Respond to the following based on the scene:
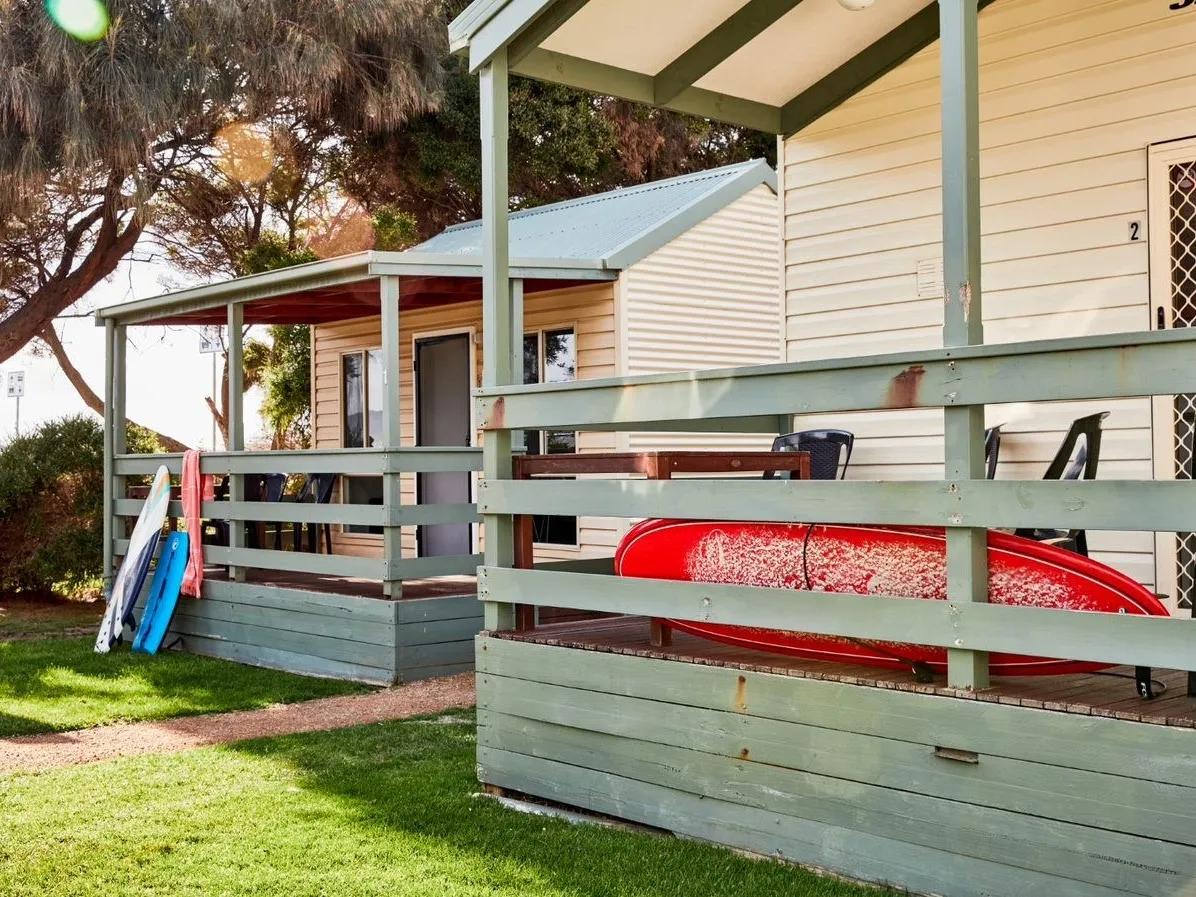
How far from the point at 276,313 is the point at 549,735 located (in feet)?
25.2

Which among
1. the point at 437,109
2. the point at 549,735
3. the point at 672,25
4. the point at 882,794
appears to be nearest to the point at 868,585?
the point at 882,794

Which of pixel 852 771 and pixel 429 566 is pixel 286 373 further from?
pixel 852 771

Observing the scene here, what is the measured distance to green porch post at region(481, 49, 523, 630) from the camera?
4.90 metres

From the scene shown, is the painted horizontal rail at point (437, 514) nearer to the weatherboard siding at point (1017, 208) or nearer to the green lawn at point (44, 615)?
the weatherboard siding at point (1017, 208)

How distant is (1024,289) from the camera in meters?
5.68

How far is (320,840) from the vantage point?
14.3ft

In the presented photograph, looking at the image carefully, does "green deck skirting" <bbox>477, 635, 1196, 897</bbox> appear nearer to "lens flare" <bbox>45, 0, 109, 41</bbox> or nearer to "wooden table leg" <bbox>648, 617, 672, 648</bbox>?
"wooden table leg" <bbox>648, 617, 672, 648</bbox>

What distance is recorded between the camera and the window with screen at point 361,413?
1238 cm

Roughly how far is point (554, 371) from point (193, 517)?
3096 mm

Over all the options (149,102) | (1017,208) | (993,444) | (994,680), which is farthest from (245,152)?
(994,680)

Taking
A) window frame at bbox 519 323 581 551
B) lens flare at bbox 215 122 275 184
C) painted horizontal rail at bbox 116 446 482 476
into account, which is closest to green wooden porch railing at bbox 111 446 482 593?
painted horizontal rail at bbox 116 446 482 476

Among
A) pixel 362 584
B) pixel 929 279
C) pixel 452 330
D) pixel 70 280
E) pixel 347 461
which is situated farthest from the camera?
pixel 70 280

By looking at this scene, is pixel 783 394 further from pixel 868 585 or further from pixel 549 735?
pixel 549 735

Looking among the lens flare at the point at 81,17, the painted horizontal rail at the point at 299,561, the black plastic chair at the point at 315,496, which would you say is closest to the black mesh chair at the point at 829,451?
the painted horizontal rail at the point at 299,561
